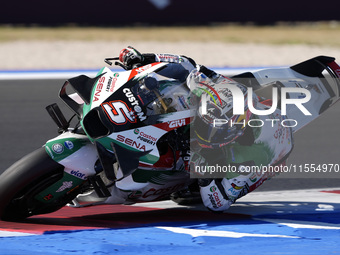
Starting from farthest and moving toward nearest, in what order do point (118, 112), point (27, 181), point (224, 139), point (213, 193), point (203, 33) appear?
point (203, 33) → point (213, 193) → point (224, 139) → point (27, 181) → point (118, 112)

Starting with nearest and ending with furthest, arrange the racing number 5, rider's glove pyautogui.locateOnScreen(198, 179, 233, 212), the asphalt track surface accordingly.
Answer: the asphalt track surface → the racing number 5 → rider's glove pyautogui.locateOnScreen(198, 179, 233, 212)

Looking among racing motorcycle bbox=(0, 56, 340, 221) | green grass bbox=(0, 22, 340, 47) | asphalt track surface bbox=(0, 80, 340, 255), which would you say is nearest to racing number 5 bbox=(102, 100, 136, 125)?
racing motorcycle bbox=(0, 56, 340, 221)

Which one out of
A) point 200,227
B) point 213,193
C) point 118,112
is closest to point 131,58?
point 118,112

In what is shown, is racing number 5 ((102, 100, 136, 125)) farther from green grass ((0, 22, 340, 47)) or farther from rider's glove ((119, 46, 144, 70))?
green grass ((0, 22, 340, 47))

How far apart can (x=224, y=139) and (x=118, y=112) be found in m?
0.69

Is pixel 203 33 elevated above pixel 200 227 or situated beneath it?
elevated above

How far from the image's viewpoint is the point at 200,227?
423cm

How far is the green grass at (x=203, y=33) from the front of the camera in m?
18.3

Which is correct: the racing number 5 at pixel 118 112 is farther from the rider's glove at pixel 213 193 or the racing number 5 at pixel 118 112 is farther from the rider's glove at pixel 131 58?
the rider's glove at pixel 213 193

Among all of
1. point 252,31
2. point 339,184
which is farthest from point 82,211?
point 252,31

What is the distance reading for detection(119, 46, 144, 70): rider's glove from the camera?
433cm

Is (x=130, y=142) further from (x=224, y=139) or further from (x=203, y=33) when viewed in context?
(x=203, y=33)

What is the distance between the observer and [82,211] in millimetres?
4758

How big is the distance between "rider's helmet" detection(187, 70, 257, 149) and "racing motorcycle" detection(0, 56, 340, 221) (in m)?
0.07
